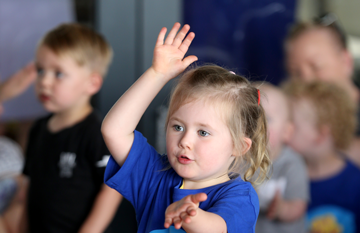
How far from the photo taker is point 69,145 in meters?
1.43

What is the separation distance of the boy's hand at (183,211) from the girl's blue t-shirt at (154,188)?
A: 139mm

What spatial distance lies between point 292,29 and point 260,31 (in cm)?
21

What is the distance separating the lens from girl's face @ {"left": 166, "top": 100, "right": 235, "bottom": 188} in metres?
0.77

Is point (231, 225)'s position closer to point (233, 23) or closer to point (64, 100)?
point (64, 100)

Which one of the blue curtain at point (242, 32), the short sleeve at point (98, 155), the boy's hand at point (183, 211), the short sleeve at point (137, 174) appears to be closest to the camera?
the boy's hand at point (183, 211)

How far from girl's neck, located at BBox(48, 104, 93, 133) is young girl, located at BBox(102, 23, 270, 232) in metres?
0.71

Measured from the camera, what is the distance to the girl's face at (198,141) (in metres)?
0.77

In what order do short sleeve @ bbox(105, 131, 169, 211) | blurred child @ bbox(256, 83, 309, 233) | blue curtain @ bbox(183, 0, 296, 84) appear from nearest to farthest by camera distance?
short sleeve @ bbox(105, 131, 169, 211), blurred child @ bbox(256, 83, 309, 233), blue curtain @ bbox(183, 0, 296, 84)

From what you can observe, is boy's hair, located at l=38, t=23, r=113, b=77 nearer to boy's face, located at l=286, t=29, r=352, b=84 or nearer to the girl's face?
the girl's face

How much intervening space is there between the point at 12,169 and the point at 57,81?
668 mm

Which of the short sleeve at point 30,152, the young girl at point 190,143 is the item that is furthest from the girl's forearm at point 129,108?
the short sleeve at point 30,152

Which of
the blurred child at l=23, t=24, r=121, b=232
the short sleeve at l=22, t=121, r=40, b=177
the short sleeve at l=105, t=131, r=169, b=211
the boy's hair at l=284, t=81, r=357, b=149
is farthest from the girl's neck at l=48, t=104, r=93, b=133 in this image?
the boy's hair at l=284, t=81, r=357, b=149

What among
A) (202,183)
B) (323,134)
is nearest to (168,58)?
(202,183)

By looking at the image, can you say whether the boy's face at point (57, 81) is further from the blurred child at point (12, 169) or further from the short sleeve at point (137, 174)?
the short sleeve at point (137, 174)
